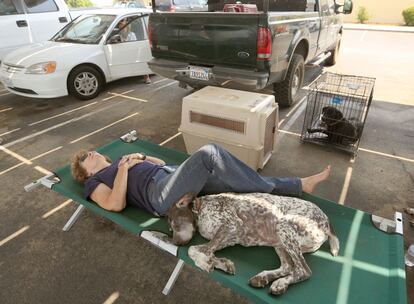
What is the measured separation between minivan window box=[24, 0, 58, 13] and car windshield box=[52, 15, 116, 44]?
131cm

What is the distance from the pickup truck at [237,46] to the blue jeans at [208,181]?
6.29 ft

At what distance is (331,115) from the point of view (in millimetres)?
3441

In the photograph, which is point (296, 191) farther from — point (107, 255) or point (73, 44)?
point (73, 44)

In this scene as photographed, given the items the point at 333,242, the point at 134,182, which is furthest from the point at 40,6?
the point at 333,242

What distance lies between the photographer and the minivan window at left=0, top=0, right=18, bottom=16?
20.1ft

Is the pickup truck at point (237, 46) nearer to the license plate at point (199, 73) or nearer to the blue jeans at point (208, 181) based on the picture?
the license plate at point (199, 73)

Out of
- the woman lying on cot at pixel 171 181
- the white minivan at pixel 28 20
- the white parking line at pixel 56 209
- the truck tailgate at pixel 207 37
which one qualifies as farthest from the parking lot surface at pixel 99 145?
the white minivan at pixel 28 20

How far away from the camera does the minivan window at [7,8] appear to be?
613 cm

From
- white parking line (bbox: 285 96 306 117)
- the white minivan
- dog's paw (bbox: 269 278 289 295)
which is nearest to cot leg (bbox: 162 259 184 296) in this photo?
dog's paw (bbox: 269 278 289 295)

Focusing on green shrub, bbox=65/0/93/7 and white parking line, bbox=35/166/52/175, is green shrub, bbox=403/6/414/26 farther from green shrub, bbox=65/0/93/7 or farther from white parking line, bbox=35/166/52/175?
white parking line, bbox=35/166/52/175

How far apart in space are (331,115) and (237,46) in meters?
1.44

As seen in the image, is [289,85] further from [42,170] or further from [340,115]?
[42,170]

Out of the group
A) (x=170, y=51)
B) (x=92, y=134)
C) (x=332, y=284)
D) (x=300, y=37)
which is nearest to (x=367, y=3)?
(x=300, y=37)

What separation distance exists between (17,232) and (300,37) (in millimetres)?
4428
